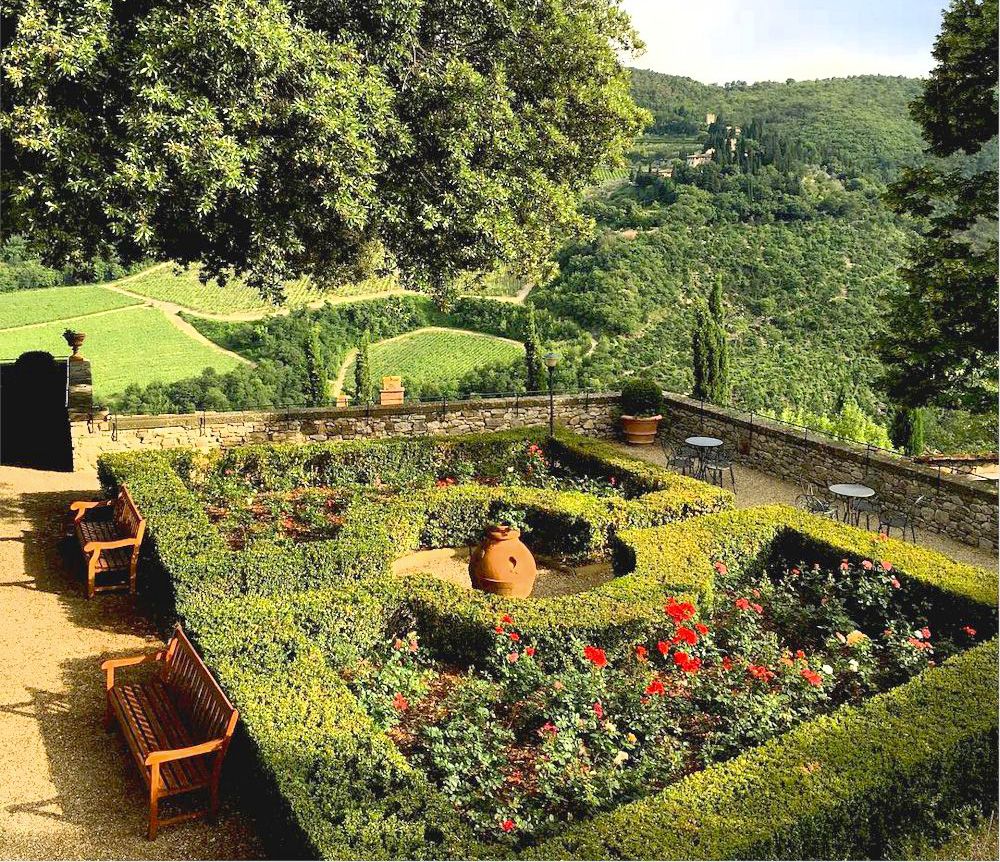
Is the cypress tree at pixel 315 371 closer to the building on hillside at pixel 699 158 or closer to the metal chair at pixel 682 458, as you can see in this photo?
the metal chair at pixel 682 458

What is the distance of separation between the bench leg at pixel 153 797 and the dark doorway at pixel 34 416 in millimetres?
9236

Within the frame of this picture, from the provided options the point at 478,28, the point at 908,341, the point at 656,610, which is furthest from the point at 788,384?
the point at 656,610

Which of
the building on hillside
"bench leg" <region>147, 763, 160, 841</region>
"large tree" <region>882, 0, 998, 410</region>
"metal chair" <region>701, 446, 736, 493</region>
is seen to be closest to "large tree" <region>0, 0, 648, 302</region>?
"metal chair" <region>701, 446, 736, 493</region>

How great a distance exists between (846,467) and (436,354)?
1813cm

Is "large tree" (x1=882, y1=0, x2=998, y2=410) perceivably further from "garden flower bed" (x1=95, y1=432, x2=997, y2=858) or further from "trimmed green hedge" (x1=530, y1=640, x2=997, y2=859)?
"trimmed green hedge" (x1=530, y1=640, x2=997, y2=859)

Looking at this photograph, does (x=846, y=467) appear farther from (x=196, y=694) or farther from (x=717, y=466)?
(x=196, y=694)

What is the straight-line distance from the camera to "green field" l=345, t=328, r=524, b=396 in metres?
26.3

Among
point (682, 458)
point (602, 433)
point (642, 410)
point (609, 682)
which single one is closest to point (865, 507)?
point (682, 458)

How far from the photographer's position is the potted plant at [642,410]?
1438cm

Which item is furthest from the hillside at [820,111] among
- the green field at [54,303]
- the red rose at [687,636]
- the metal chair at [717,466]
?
the red rose at [687,636]

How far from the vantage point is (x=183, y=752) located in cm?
452

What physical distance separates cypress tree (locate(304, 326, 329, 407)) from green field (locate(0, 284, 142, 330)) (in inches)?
265

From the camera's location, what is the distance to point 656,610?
21.4 feet

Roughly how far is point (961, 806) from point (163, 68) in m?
8.50
